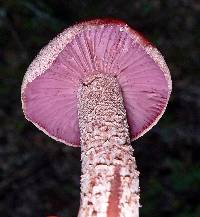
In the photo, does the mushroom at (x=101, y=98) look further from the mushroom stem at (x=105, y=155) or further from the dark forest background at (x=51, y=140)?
the dark forest background at (x=51, y=140)

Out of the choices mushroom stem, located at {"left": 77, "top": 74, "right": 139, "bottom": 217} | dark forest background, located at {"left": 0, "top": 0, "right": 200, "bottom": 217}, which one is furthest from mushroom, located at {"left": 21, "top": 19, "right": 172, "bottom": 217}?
dark forest background, located at {"left": 0, "top": 0, "right": 200, "bottom": 217}

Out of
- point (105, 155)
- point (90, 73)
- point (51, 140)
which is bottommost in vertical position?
point (105, 155)

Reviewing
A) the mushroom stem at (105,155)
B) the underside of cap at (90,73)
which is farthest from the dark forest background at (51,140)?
the mushroom stem at (105,155)

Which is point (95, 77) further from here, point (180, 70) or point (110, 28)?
point (180, 70)

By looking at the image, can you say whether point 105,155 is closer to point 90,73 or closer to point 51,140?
point 90,73

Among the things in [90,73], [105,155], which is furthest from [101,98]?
[105,155]

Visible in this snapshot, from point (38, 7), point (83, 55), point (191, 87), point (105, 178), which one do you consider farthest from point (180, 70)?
point (105, 178)

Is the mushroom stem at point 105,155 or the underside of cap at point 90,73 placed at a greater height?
the underside of cap at point 90,73

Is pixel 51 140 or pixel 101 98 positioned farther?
pixel 51 140

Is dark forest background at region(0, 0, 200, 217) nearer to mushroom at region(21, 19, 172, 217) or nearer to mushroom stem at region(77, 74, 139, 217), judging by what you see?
mushroom at region(21, 19, 172, 217)
